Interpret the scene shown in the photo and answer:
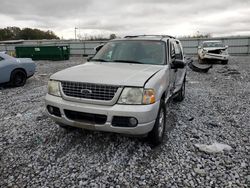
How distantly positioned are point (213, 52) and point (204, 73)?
4268mm

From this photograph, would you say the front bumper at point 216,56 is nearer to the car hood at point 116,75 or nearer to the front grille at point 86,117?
the car hood at point 116,75

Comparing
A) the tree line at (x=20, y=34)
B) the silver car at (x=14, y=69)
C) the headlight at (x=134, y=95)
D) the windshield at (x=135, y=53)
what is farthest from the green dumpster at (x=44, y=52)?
the tree line at (x=20, y=34)

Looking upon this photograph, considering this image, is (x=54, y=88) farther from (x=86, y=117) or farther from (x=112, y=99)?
(x=112, y=99)

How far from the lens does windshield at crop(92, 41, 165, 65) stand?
13.0 ft

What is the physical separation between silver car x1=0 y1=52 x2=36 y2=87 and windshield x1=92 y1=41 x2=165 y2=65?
4.86 m

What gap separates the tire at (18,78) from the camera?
7.89m

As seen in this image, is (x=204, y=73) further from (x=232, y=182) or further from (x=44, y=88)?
(x=232, y=182)

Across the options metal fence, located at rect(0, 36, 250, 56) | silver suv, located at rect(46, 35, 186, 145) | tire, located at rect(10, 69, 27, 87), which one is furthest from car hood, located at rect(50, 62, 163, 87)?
metal fence, located at rect(0, 36, 250, 56)

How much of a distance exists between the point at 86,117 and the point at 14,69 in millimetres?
6172

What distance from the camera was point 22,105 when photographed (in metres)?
5.74

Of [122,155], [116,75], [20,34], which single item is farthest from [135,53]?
[20,34]

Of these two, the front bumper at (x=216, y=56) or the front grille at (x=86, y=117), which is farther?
the front bumper at (x=216, y=56)

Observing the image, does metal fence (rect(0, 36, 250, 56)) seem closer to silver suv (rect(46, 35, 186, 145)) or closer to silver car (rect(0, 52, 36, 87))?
silver car (rect(0, 52, 36, 87))

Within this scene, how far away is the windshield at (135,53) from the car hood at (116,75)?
301 millimetres
